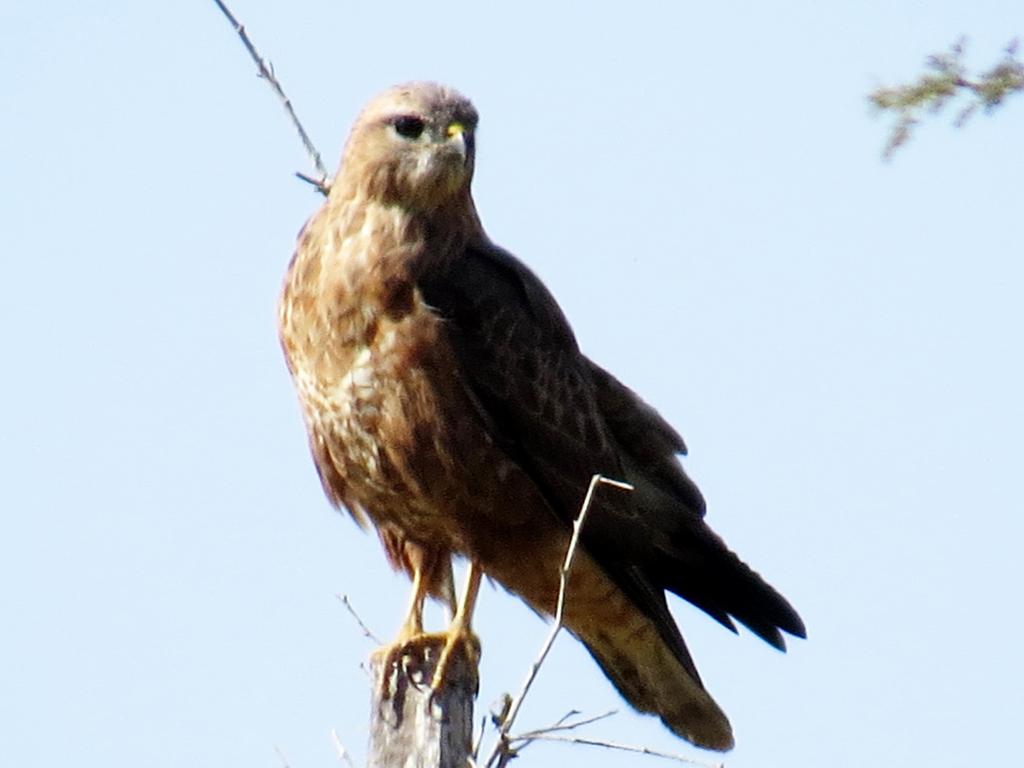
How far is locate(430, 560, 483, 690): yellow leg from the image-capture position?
570cm

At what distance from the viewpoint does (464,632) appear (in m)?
6.00

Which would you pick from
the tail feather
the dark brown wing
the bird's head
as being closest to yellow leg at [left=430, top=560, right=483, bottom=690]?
the dark brown wing

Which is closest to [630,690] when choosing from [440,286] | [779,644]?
[779,644]

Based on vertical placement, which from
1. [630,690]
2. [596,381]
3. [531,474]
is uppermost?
[596,381]

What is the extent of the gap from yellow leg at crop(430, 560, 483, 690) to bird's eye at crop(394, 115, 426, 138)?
4.25 ft

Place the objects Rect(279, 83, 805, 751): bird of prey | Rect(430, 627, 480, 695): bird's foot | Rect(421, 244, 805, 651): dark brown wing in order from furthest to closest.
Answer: Rect(421, 244, 805, 651): dark brown wing < Rect(279, 83, 805, 751): bird of prey < Rect(430, 627, 480, 695): bird's foot

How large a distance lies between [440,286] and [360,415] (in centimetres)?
47

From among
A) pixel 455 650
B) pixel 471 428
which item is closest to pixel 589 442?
pixel 471 428

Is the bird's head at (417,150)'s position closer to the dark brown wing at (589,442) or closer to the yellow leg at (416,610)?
the dark brown wing at (589,442)

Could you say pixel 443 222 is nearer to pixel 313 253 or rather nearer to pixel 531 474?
pixel 313 253

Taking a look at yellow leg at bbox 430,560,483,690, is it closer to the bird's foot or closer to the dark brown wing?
the bird's foot

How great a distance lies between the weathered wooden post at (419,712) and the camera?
5.34 m

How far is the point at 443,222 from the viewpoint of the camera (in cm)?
641

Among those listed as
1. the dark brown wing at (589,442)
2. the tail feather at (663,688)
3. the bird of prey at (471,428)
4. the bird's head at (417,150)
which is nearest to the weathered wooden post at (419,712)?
the bird of prey at (471,428)
